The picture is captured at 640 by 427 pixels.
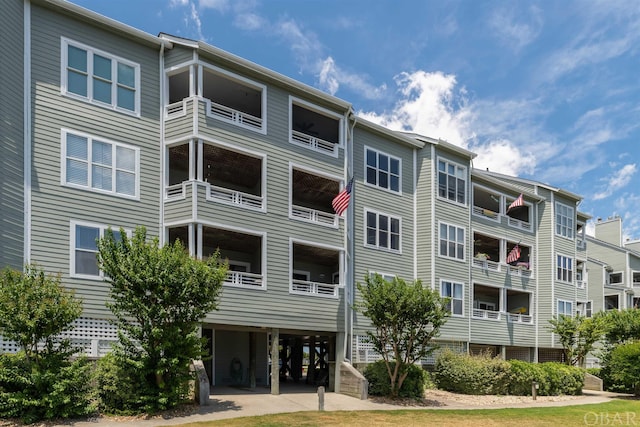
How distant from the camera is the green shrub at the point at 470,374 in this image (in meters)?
26.6

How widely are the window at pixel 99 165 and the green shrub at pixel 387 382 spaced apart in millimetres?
12552

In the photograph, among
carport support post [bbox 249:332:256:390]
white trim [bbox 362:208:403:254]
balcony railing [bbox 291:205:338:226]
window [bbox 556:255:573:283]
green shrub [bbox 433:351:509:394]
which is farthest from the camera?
window [bbox 556:255:573:283]

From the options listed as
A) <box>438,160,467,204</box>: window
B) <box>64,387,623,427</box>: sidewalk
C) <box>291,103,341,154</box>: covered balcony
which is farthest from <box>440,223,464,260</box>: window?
<box>64,387,623,427</box>: sidewalk

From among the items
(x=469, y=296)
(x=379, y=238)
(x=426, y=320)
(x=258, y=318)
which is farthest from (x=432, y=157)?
(x=258, y=318)

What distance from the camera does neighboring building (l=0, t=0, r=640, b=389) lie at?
1880 centimetres

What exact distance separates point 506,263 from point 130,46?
26.5 metres

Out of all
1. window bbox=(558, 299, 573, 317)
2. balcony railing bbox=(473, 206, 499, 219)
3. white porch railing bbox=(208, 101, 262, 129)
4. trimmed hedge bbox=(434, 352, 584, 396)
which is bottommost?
trimmed hedge bbox=(434, 352, 584, 396)

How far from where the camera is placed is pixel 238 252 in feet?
84.8

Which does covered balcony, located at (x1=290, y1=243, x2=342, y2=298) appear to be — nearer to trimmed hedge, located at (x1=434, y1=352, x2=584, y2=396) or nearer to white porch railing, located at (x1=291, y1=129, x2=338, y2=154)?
white porch railing, located at (x1=291, y1=129, x2=338, y2=154)

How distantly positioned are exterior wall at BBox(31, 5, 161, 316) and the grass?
288 inches

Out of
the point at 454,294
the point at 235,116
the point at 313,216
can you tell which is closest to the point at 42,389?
the point at 235,116

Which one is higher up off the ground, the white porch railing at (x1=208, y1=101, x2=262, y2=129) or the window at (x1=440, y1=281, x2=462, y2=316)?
the white porch railing at (x1=208, y1=101, x2=262, y2=129)

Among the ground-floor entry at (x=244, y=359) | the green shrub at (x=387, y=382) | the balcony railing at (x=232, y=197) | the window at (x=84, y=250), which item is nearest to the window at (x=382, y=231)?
the ground-floor entry at (x=244, y=359)

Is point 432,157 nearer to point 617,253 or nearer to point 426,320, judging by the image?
point 426,320
